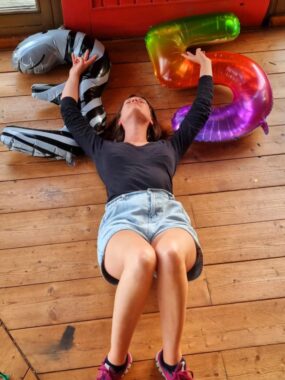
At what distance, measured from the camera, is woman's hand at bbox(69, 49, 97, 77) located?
1.66 metres

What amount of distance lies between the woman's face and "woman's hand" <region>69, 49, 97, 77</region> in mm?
263

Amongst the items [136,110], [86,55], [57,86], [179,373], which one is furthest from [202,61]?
[179,373]

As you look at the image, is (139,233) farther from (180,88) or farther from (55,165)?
(180,88)

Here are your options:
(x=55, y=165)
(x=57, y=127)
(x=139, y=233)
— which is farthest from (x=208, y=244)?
(x=57, y=127)

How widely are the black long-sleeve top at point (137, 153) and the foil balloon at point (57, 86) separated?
0.55 feet

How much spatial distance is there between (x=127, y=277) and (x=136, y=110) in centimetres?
64

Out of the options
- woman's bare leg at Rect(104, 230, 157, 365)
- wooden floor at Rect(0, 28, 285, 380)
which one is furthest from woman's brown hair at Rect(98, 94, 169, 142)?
woman's bare leg at Rect(104, 230, 157, 365)

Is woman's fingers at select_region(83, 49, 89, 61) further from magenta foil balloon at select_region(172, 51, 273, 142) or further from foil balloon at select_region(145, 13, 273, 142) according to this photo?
magenta foil balloon at select_region(172, 51, 273, 142)

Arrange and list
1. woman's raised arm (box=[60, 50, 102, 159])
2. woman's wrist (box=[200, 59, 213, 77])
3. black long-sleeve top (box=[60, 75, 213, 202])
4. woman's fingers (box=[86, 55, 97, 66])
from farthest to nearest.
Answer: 1. woman's fingers (box=[86, 55, 97, 66])
2. woman's wrist (box=[200, 59, 213, 77])
3. woman's raised arm (box=[60, 50, 102, 159])
4. black long-sleeve top (box=[60, 75, 213, 202])

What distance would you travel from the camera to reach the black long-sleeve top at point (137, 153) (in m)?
1.36

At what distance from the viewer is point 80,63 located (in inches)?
66.6

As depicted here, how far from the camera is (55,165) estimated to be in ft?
5.53

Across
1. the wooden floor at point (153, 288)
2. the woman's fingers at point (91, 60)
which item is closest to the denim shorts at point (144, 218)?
the wooden floor at point (153, 288)

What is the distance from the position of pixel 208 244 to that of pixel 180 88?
73 cm
